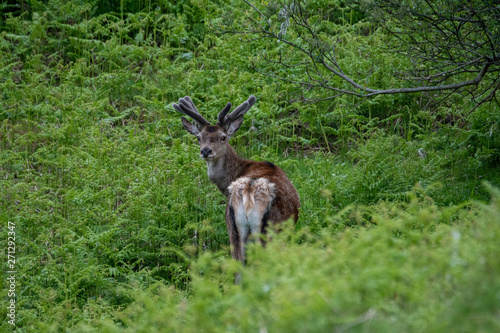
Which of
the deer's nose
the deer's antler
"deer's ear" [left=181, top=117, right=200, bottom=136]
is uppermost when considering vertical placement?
the deer's antler

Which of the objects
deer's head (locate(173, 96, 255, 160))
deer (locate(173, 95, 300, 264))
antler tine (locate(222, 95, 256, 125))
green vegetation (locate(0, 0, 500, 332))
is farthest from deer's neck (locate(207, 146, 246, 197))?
antler tine (locate(222, 95, 256, 125))

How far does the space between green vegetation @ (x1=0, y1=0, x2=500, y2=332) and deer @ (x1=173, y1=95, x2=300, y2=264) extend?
293 mm

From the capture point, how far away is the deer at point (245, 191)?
6168 millimetres

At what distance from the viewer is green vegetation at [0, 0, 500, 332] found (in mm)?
2957

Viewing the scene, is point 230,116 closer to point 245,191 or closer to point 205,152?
point 205,152

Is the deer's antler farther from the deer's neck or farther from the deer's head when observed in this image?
the deer's neck

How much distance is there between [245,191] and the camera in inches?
245

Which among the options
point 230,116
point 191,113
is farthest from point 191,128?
point 230,116

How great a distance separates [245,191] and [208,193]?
1.75 m

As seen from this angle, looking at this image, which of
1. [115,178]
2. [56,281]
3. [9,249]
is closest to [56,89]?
[115,178]

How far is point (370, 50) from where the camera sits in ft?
33.9

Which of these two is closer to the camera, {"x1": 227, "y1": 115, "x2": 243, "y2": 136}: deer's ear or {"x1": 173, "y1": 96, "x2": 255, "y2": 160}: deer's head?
{"x1": 173, "y1": 96, "x2": 255, "y2": 160}: deer's head

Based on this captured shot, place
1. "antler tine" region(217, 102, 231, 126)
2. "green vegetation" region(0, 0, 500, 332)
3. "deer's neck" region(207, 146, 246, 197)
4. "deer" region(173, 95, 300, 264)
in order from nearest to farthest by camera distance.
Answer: "green vegetation" region(0, 0, 500, 332), "deer" region(173, 95, 300, 264), "deer's neck" region(207, 146, 246, 197), "antler tine" region(217, 102, 231, 126)

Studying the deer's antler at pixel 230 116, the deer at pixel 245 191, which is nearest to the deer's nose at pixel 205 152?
the deer at pixel 245 191
